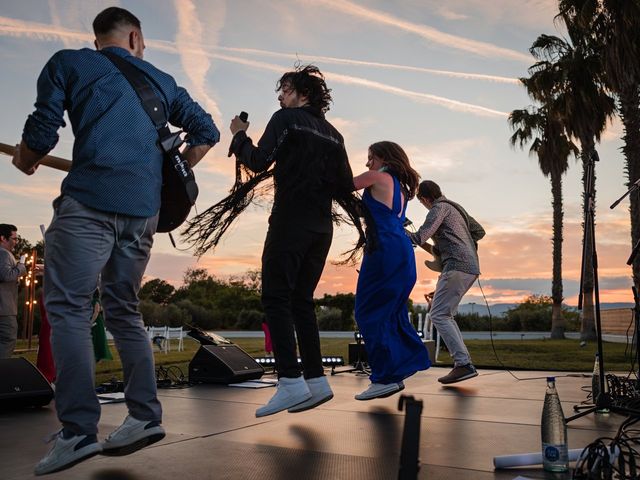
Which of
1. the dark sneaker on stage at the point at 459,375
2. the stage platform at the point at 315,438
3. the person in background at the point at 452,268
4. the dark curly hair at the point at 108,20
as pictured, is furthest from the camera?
the person in background at the point at 452,268

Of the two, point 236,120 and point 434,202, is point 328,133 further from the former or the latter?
point 434,202

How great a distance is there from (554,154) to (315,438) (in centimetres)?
2180

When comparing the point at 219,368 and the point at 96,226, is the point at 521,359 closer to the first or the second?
the point at 219,368

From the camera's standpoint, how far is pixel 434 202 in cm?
645

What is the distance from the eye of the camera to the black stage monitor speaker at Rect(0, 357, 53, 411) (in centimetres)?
454

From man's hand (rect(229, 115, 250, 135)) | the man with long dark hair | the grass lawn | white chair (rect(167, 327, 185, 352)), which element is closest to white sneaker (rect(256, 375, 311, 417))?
the man with long dark hair

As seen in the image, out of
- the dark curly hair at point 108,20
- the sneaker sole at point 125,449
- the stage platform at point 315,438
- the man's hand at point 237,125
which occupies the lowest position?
the stage platform at point 315,438

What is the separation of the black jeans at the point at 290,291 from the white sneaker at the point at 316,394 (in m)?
0.05

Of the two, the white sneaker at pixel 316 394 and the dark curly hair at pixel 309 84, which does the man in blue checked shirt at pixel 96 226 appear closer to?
the white sneaker at pixel 316 394

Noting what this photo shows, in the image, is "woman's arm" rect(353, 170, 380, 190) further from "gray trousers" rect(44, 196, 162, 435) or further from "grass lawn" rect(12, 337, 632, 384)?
"grass lawn" rect(12, 337, 632, 384)

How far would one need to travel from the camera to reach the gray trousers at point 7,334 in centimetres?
626

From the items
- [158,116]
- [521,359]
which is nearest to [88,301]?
[158,116]

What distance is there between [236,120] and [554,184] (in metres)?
22.3

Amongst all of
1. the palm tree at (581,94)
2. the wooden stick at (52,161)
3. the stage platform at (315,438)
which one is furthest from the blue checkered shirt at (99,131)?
the palm tree at (581,94)
